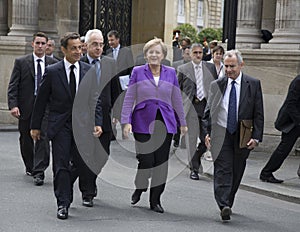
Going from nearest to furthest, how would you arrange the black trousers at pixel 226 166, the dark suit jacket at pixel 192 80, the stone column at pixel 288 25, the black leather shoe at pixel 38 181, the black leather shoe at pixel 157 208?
1. the black trousers at pixel 226 166
2. the black leather shoe at pixel 157 208
3. the black leather shoe at pixel 38 181
4. the dark suit jacket at pixel 192 80
5. the stone column at pixel 288 25

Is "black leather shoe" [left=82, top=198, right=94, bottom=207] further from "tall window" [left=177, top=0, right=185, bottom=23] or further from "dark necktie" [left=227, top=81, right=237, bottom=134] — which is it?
"tall window" [left=177, top=0, right=185, bottom=23]

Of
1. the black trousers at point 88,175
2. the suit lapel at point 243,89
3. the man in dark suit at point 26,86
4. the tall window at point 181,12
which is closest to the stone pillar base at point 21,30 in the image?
the man in dark suit at point 26,86

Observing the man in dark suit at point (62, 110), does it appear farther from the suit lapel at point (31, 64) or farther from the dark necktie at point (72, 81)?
the suit lapel at point (31, 64)

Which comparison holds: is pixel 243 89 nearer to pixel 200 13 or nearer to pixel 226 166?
pixel 226 166

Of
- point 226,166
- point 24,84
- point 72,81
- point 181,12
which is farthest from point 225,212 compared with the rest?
point 181,12

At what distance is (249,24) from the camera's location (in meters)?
13.7

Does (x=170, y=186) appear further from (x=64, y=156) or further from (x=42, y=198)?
(x=64, y=156)

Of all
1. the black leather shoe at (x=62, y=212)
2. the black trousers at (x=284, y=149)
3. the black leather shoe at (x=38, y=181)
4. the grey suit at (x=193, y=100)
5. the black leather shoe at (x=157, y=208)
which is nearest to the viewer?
the black leather shoe at (x=62, y=212)

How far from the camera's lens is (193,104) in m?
10.9

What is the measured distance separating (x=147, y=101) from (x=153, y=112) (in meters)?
0.14

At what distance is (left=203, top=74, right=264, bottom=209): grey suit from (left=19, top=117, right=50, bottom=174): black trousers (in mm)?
2432

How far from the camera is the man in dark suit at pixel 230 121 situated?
7641 millimetres

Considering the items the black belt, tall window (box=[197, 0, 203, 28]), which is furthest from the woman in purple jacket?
tall window (box=[197, 0, 203, 28])

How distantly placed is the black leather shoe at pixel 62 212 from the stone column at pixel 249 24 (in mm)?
7156
